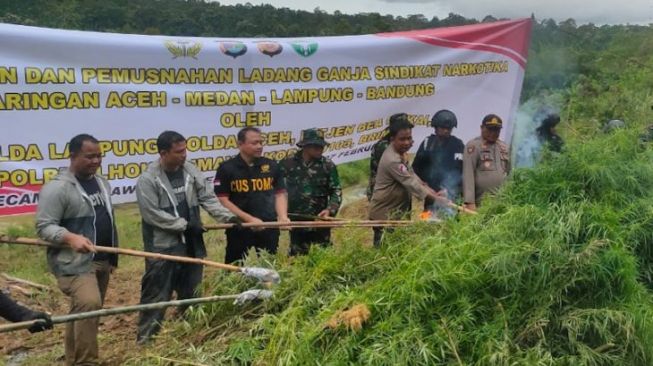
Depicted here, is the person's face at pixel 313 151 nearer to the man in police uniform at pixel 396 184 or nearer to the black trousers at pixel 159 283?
the man in police uniform at pixel 396 184

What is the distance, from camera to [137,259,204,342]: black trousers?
4660 millimetres

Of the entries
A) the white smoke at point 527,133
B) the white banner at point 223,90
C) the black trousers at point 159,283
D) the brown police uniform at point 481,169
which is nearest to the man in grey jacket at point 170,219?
the black trousers at point 159,283

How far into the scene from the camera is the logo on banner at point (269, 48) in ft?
19.2

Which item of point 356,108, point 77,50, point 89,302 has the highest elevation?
point 77,50

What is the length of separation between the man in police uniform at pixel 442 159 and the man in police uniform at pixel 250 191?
1586 millimetres

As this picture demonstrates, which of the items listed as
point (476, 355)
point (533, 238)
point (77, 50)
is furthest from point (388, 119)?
point (476, 355)

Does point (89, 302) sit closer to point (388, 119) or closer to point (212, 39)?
point (212, 39)

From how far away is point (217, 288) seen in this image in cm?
412

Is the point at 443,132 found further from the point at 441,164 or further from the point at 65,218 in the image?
the point at 65,218

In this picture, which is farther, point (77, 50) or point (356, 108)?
point (356, 108)

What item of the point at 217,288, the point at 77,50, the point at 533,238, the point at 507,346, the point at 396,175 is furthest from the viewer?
the point at 396,175

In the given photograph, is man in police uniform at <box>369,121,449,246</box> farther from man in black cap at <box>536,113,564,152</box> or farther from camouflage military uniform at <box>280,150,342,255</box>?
man in black cap at <box>536,113,564,152</box>

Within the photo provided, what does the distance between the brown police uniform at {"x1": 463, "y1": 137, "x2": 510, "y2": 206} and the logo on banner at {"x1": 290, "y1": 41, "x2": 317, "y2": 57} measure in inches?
67.0

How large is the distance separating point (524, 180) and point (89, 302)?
2.95 m
